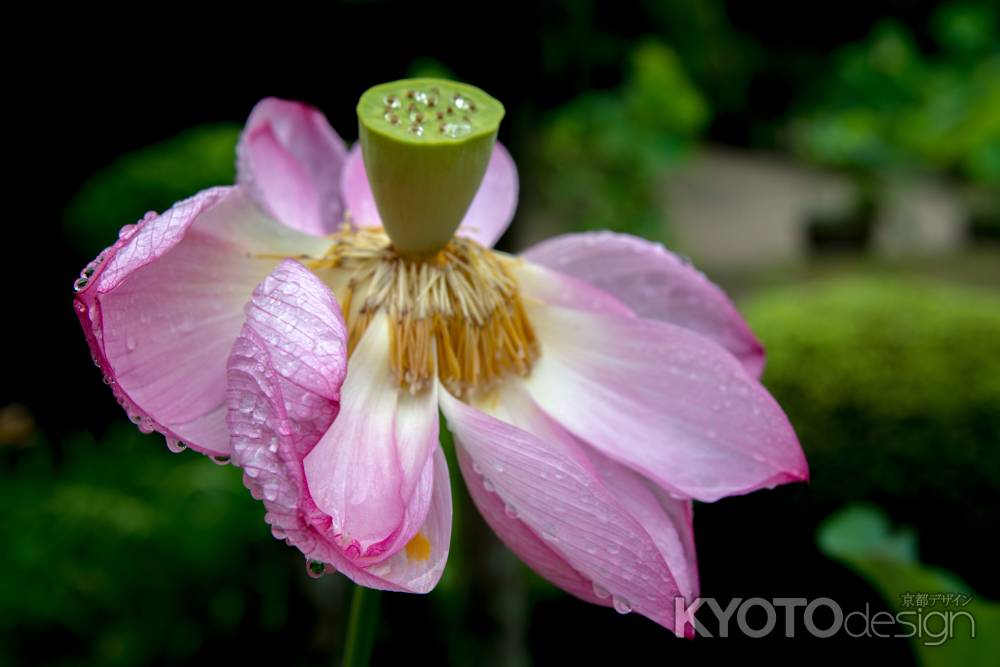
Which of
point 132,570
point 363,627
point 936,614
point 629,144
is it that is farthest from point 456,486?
point 629,144

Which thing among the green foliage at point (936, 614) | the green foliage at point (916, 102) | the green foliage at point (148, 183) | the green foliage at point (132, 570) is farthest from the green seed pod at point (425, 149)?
the green foliage at point (916, 102)

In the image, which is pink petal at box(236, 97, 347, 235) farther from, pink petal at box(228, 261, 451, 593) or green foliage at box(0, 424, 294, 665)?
green foliage at box(0, 424, 294, 665)

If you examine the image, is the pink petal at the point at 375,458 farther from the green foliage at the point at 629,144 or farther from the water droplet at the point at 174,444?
the green foliage at the point at 629,144

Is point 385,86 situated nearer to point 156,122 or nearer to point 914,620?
point 914,620

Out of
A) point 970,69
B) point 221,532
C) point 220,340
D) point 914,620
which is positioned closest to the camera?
point 220,340

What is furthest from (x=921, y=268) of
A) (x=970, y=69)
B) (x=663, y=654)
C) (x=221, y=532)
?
(x=221, y=532)

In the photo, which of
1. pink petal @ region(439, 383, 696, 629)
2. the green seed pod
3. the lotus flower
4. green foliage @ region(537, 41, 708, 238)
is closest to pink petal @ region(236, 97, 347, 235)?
the lotus flower

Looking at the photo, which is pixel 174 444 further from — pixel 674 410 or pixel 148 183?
pixel 148 183
